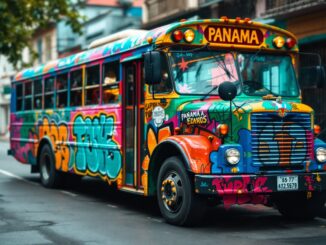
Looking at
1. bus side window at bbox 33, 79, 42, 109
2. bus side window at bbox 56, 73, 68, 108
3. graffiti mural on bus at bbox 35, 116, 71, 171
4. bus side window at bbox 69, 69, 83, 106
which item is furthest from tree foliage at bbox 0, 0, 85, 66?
bus side window at bbox 69, 69, 83, 106

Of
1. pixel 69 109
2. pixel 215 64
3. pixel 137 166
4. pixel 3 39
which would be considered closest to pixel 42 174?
Result: pixel 69 109

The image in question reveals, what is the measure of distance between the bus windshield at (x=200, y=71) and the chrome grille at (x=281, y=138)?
1.10 meters

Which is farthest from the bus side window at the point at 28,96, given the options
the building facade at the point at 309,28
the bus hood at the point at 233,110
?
the bus hood at the point at 233,110

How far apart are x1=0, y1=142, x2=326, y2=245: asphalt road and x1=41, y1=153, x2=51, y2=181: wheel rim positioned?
56.7 inches

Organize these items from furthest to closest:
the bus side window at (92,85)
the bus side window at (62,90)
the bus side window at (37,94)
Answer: the bus side window at (37,94) → the bus side window at (62,90) → the bus side window at (92,85)

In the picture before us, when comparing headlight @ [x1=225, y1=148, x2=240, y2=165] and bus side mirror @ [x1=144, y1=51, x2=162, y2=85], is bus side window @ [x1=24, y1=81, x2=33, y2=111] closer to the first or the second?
bus side mirror @ [x1=144, y1=51, x2=162, y2=85]

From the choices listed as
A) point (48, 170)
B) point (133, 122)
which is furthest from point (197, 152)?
point (48, 170)

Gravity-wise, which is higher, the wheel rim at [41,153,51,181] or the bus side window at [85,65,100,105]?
the bus side window at [85,65,100,105]

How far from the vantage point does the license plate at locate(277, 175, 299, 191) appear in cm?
864

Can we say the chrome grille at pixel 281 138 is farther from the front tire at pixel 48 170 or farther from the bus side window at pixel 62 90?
the front tire at pixel 48 170

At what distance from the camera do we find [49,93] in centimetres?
1450

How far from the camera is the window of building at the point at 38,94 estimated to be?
15.1 m

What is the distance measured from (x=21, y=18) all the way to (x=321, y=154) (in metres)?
21.0

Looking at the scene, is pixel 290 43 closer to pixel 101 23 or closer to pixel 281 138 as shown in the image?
pixel 281 138
